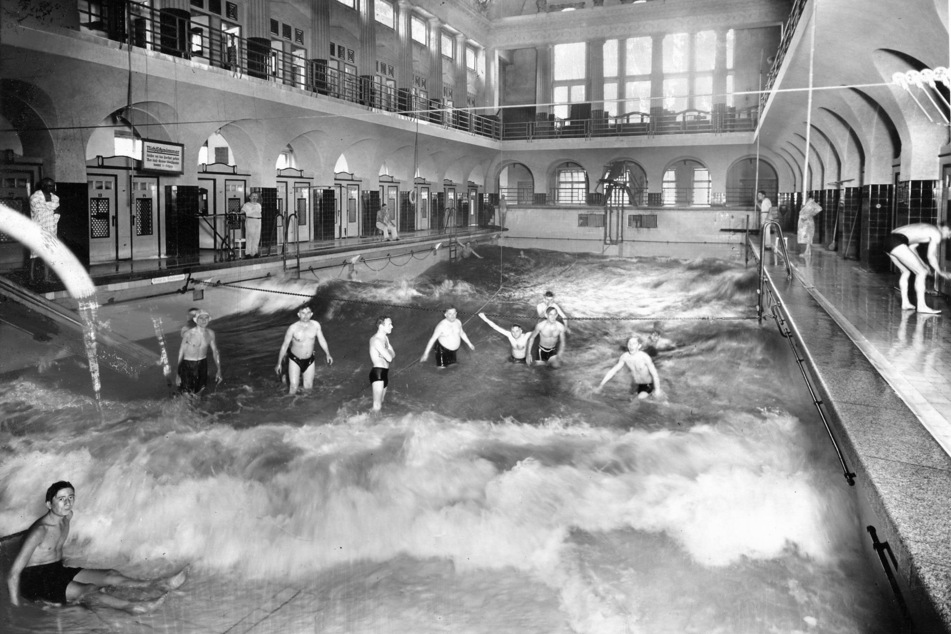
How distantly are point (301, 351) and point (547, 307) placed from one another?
190cm

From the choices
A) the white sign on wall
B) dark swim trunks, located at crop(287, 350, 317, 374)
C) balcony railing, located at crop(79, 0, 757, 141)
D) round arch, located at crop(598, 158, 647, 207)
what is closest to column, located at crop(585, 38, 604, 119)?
balcony railing, located at crop(79, 0, 757, 141)

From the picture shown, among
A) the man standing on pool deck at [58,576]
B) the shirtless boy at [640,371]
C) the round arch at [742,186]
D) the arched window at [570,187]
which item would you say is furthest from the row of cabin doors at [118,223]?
the round arch at [742,186]

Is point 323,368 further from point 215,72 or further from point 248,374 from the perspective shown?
point 215,72

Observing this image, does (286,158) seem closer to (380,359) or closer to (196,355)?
(196,355)

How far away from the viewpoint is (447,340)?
15.9ft

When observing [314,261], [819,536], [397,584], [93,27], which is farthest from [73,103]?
[819,536]

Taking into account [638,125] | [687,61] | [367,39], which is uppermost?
[367,39]

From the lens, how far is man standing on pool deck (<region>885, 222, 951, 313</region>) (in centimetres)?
416

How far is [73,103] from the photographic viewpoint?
16.8 feet

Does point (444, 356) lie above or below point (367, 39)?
below

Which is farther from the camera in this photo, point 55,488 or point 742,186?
point 742,186

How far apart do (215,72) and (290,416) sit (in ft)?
11.2

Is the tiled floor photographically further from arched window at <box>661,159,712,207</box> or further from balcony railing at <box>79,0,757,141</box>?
balcony railing at <box>79,0,757,141</box>

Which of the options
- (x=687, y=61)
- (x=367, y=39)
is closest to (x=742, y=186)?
(x=687, y=61)
